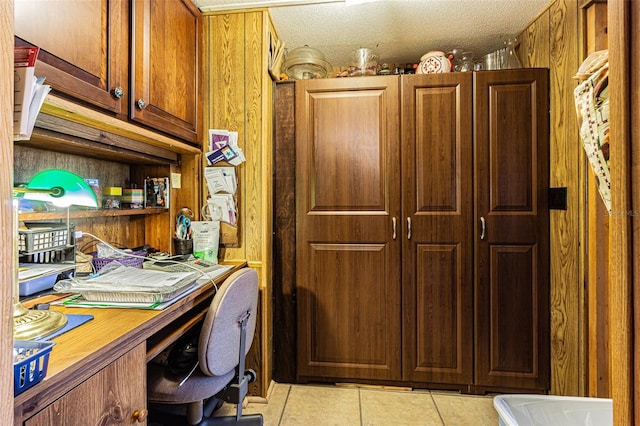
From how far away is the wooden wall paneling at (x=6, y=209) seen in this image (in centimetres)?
43

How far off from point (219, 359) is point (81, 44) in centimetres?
121

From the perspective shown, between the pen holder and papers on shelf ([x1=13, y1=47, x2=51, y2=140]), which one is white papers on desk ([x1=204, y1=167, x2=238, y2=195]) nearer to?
the pen holder

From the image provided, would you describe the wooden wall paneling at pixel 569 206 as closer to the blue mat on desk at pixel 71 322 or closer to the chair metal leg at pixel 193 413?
the chair metal leg at pixel 193 413

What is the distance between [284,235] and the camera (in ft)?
6.95

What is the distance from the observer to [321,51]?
2361mm

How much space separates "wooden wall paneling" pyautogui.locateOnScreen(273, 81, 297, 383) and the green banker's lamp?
109cm

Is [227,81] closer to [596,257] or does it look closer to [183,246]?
[183,246]

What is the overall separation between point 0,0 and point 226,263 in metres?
1.59

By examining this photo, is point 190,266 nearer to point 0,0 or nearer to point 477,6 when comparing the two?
point 0,0

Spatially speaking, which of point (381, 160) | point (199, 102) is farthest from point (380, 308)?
point (199, 102)

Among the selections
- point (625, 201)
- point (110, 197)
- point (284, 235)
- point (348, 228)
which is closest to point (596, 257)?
point (348, 228)

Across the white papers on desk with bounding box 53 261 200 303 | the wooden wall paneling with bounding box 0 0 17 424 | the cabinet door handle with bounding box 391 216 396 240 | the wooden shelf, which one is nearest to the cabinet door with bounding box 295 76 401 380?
the cabinet door handle with bounding box 391 216 396 240

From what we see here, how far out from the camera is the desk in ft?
2.12

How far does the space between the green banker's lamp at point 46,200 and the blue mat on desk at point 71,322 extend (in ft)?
0.03
